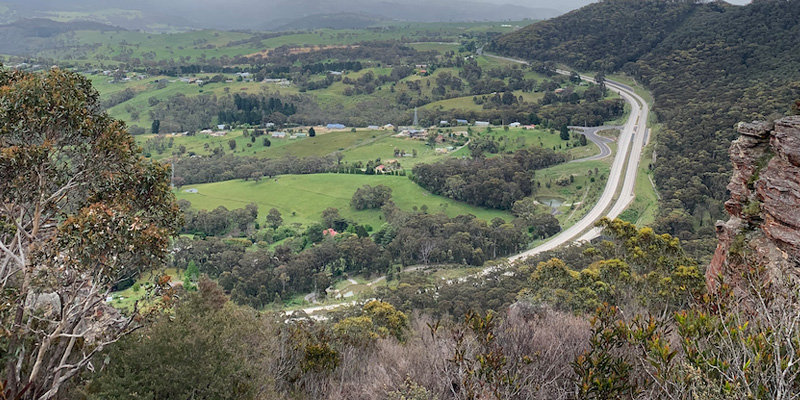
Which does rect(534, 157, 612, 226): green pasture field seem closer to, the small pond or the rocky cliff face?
the small pond

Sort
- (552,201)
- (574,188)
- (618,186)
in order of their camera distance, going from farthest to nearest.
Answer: (574,188)
(552,201)
(618,186)

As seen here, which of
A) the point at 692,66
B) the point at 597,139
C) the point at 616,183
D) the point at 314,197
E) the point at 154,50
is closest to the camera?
the point at 616,183

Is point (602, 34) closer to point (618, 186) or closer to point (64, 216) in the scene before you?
point (618, 186)

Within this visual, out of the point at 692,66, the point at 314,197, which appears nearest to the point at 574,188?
the point at 314,197

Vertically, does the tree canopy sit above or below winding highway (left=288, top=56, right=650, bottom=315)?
above

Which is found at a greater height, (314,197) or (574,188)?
(574,188)

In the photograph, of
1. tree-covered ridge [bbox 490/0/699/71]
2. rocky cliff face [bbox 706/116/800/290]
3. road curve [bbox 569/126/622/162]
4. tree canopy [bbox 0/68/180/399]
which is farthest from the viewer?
tree-covered ridge [bbox 490/0/699/71]

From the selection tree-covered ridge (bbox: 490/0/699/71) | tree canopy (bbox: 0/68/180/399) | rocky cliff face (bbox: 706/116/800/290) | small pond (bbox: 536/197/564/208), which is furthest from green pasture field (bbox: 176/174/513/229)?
tree-covered ridge (bbox: 490/0/699/71)
